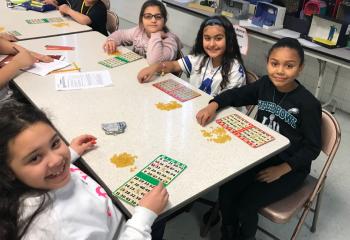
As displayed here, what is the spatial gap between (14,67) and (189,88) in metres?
0.91

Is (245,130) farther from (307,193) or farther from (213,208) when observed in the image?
(213,208)

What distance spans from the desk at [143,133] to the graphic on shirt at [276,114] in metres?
0.13

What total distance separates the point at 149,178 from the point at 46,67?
1.07 m

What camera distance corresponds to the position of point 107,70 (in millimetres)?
1853

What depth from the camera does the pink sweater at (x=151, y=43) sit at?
2.10m

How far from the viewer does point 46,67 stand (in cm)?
182

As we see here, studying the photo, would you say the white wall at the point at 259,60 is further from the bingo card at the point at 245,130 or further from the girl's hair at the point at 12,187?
the girl's hair at the point at 12,187

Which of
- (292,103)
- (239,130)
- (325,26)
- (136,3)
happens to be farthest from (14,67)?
(136,3)

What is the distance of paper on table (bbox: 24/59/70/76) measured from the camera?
1.77 metres

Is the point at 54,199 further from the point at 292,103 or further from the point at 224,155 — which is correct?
the point at 292,103

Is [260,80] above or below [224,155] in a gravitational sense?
above

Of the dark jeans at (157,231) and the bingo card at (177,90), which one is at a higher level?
the bingo card at (177,90)

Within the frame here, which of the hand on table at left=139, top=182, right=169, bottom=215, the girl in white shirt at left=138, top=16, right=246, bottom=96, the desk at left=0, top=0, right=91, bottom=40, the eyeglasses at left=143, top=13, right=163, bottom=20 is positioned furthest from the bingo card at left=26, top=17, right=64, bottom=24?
the hand on table at left=139, top=182, right=169, bottom=215

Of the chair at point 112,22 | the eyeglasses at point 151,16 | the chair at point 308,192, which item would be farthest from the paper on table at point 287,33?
the chair at point 308,192
